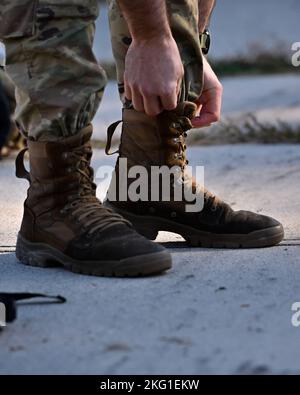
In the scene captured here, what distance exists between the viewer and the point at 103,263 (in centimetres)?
222

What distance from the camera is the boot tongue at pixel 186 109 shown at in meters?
2.47

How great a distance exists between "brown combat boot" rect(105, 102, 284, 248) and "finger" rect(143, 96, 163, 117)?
156 millimetres

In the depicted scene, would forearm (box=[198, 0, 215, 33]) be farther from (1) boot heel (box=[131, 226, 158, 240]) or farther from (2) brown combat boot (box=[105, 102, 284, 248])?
(1) boot heel (box=[131, 226, 158, 240])

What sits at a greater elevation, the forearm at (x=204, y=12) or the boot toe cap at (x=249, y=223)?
the forearm at (x=204, y=12)

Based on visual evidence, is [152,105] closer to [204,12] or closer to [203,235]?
[203,235]

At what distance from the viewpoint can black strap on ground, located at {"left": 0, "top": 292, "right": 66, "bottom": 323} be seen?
1.87 metres

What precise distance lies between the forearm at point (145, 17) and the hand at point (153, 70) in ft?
0.06
